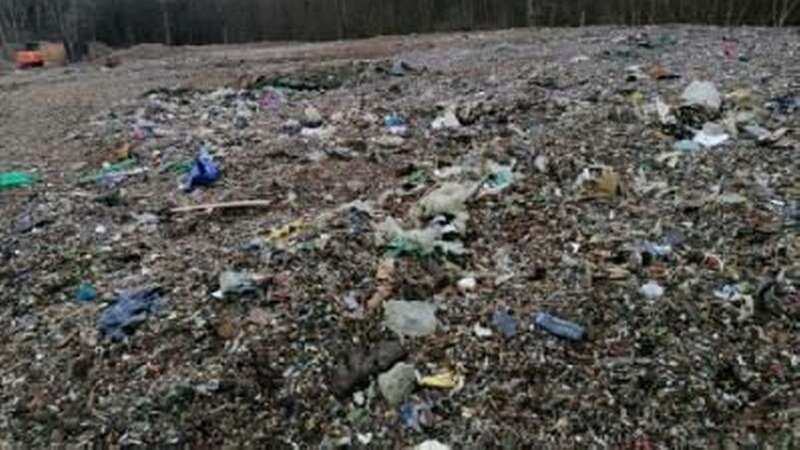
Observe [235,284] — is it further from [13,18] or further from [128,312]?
[13,18]

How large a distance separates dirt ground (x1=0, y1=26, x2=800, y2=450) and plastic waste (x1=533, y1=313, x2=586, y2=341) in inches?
0.7

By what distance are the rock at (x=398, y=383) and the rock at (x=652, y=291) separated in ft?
2.54

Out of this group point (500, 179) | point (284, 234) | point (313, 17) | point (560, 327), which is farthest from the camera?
point (313, 17)

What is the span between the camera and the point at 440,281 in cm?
243

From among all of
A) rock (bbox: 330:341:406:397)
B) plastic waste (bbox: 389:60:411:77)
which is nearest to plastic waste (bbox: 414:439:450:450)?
rock (bbox: 330:341:406:397)

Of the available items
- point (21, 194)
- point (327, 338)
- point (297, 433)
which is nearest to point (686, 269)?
point (327, 338)

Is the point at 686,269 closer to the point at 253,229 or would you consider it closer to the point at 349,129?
the point at 253,229

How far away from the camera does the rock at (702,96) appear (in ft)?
12.2

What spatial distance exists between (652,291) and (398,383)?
0.86 m

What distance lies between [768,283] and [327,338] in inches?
53.9

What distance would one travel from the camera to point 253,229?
9.66 feet

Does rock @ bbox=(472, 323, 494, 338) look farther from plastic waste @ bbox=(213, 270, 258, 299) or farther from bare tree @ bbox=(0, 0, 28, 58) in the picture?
bare tree @ bbox=(0, 0, 28, 58)

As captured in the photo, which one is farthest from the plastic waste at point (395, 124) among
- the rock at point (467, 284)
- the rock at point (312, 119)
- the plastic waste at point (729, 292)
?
the plastic waste at point (729, 292)

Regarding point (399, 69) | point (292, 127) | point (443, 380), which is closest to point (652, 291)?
point (443, 380)
